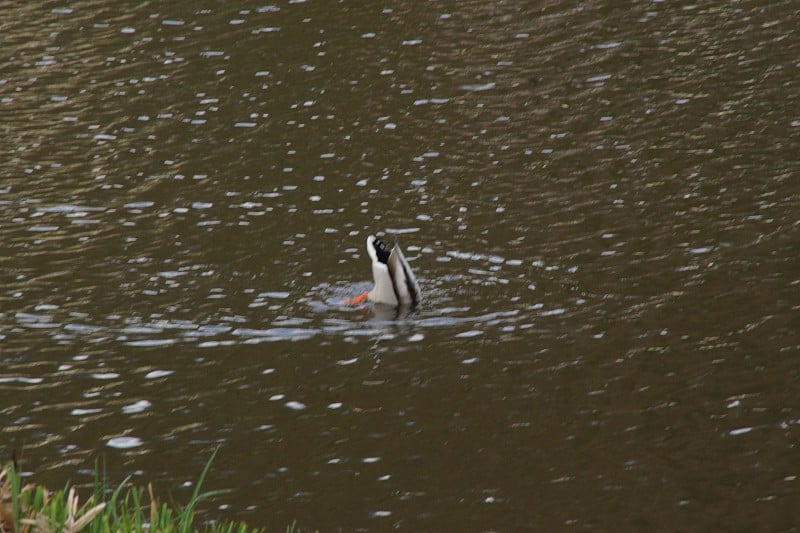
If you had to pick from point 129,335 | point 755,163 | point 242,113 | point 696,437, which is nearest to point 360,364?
point 129,335

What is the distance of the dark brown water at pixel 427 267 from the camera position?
13.8 meters

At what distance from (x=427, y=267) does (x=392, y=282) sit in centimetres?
162

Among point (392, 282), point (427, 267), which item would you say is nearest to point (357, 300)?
point (392, 282)

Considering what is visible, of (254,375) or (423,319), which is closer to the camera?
(254,375)

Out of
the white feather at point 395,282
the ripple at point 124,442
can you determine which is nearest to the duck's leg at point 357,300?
the white feather at point 395,282

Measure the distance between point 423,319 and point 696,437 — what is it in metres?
5.11

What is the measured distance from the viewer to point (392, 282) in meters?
18.1

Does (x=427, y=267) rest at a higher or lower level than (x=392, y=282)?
lower

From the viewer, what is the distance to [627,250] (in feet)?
62.4

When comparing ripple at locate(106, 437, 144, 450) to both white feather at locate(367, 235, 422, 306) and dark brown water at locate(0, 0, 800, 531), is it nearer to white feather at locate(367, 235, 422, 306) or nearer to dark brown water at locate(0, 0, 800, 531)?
dark brown water at locate(0, 0, 800, 531)

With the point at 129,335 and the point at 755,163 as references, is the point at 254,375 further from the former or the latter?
the point at 755,163

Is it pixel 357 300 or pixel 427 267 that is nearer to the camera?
pixel 357 300

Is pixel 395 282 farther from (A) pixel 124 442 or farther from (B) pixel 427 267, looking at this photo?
(A) pixel 124 442

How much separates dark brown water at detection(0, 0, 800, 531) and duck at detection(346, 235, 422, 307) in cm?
36
